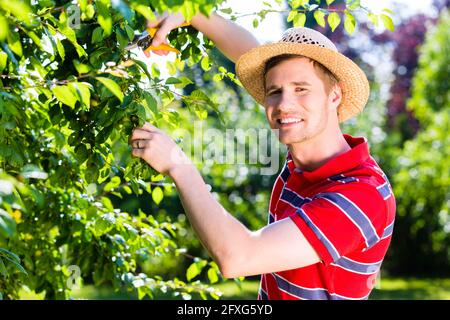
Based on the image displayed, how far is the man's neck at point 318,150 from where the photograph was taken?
2.28m

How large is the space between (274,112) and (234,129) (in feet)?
25.0

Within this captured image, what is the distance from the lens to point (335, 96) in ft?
7.86

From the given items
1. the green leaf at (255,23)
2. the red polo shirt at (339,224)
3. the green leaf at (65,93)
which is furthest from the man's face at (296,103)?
the green leaf at (65,93)

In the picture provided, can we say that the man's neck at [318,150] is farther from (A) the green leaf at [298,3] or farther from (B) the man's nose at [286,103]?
(A) the green leaf at [298,3]

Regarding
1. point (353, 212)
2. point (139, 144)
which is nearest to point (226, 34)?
point (139, 144)

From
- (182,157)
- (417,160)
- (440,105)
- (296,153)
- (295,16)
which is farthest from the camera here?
(440,105)

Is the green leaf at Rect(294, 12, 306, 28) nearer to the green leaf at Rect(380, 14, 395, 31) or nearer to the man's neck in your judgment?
the green leaf at Rect(380, 14, 395, 31)

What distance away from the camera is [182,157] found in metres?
1.96

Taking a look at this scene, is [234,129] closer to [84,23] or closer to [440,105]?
[440,105]

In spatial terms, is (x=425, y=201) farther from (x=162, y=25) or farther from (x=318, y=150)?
(x=162, y=25)

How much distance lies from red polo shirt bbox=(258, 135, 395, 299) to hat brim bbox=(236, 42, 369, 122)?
233mm

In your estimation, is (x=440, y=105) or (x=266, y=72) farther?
(x=440, y=105)

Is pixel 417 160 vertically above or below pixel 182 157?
above
